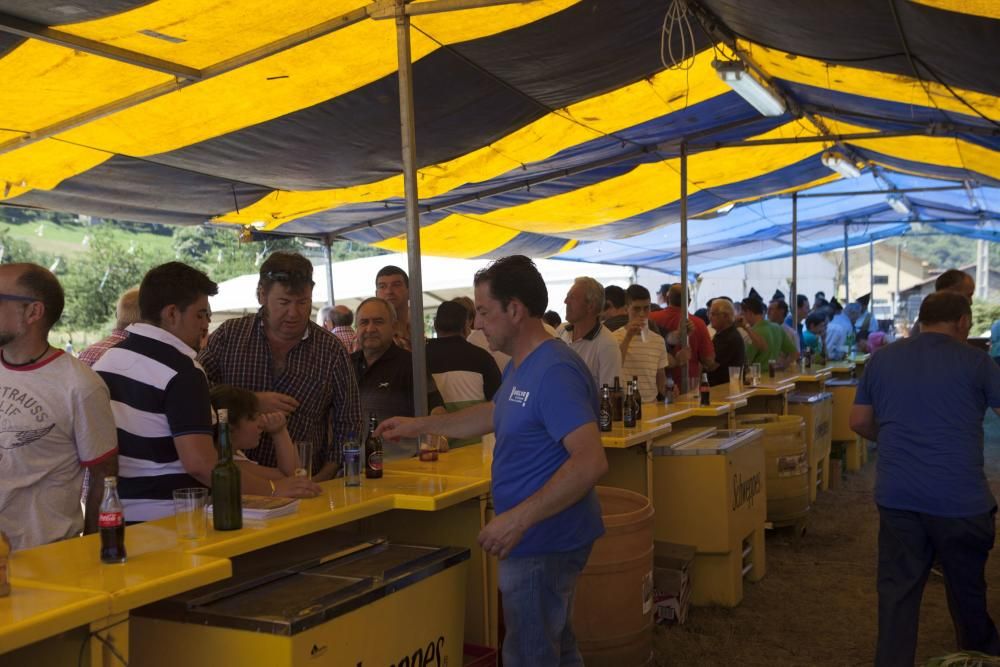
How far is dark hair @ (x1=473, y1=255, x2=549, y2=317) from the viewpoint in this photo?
2.58 m

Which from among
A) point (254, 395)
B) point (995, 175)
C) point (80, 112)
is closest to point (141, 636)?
point (254, 395)

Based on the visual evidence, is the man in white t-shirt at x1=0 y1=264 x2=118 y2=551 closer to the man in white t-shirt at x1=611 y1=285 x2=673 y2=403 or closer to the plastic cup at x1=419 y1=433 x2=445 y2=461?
the plastic cup at x1=419 y1=433 x2=445 y2=461

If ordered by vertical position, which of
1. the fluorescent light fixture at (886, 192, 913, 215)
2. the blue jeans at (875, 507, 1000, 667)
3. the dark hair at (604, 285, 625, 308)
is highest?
the fluorescent light fixture at (886, 192, 913, 215)

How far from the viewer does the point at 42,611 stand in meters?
1.82

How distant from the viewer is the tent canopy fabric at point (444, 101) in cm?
424

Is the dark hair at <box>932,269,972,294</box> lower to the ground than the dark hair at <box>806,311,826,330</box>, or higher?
higher

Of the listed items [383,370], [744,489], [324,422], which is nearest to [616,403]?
[744,489]

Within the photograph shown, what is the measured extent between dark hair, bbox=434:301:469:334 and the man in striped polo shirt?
6.23 feet

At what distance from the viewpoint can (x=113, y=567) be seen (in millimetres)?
2145

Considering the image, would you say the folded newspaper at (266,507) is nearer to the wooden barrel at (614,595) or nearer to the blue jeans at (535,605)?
the blue jeans at (535,605)

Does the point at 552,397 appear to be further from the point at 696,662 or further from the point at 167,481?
the point at 696,662

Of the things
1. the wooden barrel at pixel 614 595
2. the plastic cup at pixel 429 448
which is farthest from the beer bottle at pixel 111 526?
the wooden barrel at pixel 614 595

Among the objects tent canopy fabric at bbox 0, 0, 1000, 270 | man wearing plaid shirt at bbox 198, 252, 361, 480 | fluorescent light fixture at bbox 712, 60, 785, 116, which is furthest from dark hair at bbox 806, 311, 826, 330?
man wearing plaid shirt at bbox 198, 252, 361, 480

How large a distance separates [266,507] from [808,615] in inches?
130
